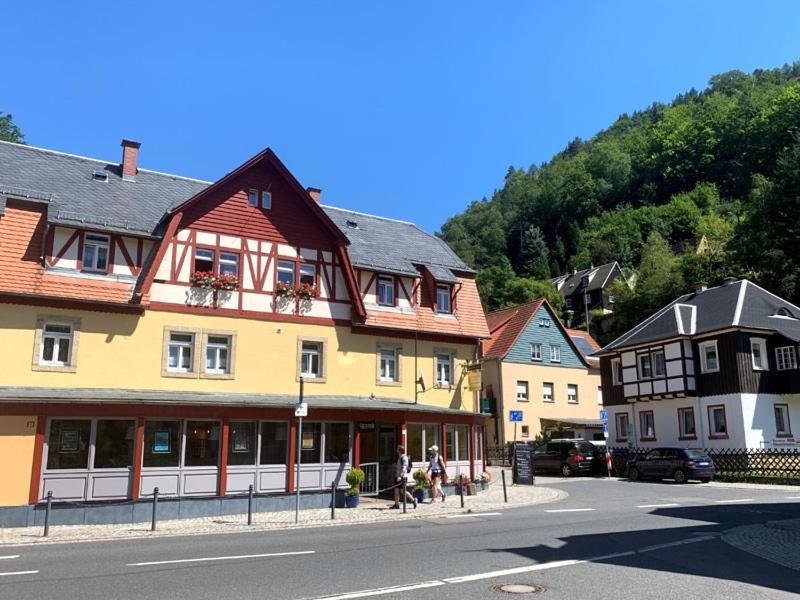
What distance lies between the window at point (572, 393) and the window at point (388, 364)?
2320 cm

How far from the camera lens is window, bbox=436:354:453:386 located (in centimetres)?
2839

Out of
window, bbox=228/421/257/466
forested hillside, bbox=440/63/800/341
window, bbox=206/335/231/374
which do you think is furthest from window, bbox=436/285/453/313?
forested hillside, bbox=440/63/800/341

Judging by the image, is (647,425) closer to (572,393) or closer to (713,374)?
(713,374)

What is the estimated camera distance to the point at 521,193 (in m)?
130

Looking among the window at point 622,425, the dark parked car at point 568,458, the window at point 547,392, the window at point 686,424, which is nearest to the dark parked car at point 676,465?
the dark parked car at point 568,458

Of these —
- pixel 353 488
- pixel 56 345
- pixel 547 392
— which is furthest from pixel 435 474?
pixel 547 392

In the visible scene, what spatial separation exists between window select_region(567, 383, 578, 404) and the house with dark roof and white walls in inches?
259

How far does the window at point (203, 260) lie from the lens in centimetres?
2359

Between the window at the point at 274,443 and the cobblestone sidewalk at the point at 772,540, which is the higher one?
the window at the point at 274,443

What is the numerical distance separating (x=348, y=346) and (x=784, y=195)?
4176 cm

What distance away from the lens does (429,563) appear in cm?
1021

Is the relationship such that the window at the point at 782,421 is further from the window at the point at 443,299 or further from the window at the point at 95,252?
the window at the point at 95,252

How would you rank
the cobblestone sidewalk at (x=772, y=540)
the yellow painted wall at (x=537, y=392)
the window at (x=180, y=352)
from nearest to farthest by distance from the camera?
the cobblestone sidewalk at (x=772, y=540) < the window at (x=180, y=352) < the yellow painted wall at (x=537, y=392)

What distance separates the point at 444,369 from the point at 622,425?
16464mm
